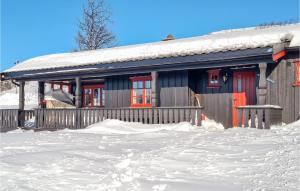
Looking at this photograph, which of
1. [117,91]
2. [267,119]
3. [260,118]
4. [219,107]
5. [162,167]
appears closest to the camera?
[162,167]

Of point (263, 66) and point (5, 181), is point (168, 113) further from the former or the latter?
point (5, 181)

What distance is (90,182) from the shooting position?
460 centimetres

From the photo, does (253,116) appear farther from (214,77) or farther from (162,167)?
(162,167)

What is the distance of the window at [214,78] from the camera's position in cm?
1434

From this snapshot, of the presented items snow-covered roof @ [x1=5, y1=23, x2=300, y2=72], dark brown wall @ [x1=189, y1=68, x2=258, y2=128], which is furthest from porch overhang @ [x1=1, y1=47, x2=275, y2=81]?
dark brown wall @ [x1=189, y1=68, x2=258, y2=128]

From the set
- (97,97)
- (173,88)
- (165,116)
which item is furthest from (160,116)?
(97,97)

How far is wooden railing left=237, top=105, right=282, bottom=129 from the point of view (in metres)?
10.9

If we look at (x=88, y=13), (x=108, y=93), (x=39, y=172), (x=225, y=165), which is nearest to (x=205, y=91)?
(x=108, y=93)

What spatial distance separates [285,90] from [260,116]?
2046mm

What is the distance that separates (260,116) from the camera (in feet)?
36.2

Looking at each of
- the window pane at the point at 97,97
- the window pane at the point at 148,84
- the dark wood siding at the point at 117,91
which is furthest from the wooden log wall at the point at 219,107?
the window pane at the point at 97,97

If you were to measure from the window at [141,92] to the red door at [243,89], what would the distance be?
Result: 3965mm

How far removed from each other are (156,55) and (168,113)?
8.32ft

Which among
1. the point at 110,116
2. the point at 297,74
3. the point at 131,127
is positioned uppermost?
the point at 297,74
